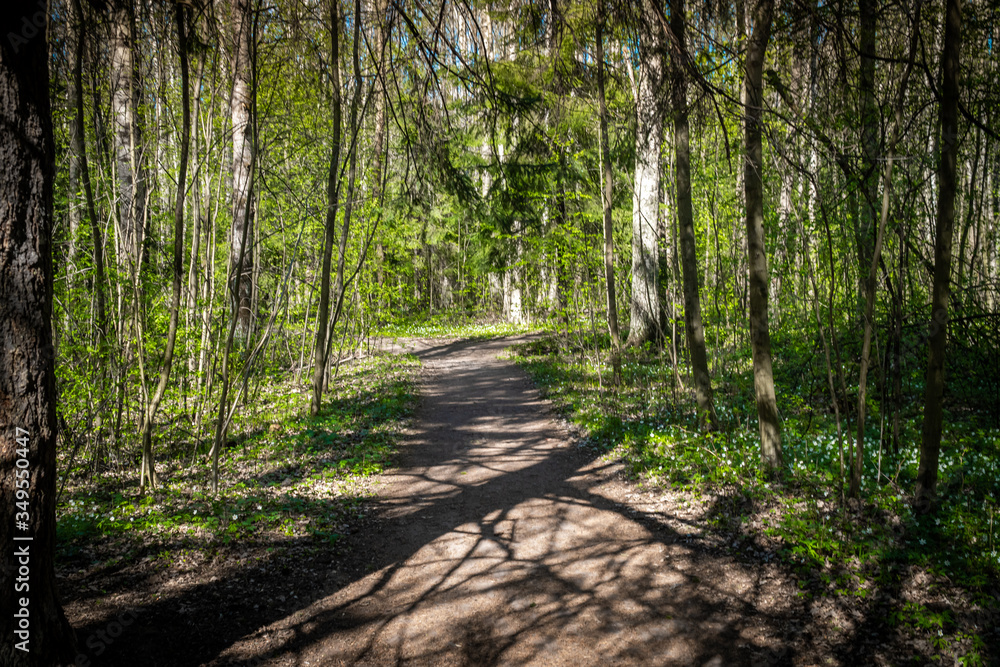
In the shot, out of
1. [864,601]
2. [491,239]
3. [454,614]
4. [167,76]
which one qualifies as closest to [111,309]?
[167,76]

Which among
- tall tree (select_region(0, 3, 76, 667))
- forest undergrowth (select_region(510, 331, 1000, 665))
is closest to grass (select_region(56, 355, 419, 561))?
tall tree (select_region(0, 3, 76, 667))

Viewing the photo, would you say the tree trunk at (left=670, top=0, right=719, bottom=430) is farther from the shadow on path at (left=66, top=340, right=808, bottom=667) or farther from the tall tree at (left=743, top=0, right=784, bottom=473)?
the shadow on path at (left=66, top=340, right=808, bottom=667)

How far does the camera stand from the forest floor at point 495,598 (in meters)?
3.39

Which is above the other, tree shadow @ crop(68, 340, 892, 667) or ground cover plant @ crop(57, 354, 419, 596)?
ground cover plant @ crop(57, 354, 419, 596)

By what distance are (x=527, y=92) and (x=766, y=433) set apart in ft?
29.5

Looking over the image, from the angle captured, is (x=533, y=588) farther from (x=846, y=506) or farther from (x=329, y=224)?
(x=329, y=224)

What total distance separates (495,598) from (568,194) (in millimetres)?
7819

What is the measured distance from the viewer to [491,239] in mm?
17453

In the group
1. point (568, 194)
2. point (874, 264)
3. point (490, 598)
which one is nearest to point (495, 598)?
point (490, 598)

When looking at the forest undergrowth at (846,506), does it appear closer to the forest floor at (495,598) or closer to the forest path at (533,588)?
the forest floor at (495,598)

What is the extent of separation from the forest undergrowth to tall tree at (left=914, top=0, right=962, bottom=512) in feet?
1.13

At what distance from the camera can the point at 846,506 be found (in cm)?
448

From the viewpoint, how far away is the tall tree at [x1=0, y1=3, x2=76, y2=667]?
2467mm

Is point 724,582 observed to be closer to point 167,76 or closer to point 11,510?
point 11,510
